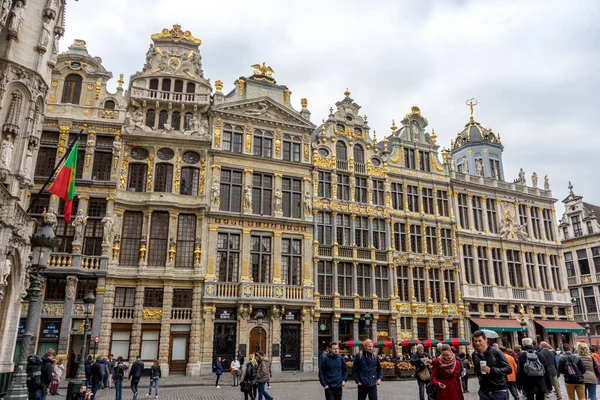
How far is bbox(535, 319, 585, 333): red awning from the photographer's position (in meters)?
39.5

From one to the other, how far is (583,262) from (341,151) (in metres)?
32.1

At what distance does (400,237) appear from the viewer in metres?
36.8

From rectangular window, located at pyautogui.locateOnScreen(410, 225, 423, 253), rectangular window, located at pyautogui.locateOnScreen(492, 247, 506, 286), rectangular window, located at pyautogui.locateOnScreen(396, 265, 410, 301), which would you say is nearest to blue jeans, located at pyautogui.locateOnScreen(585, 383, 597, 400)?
rectangular window, located at pyautogui.locateOnScreen(396, 265, 410, 301)

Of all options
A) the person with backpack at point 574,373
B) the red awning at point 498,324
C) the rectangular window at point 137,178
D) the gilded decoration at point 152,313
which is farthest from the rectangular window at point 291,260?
the person with backpack at point 574,373

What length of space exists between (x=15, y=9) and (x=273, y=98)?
1903 centimetres

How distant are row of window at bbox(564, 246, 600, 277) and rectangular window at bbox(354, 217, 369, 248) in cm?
2934

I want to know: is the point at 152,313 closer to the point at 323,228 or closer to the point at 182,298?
the point at 182,298

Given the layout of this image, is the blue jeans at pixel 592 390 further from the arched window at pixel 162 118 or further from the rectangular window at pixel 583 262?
the rectangular window at pixel 583 262

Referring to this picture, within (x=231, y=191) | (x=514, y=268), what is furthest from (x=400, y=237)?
(x=231, y=191)

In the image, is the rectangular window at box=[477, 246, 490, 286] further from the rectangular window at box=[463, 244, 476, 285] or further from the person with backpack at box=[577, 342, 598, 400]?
the person with backpack at box=[577, 342, 598, 400]

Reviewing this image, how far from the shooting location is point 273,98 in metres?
35.1

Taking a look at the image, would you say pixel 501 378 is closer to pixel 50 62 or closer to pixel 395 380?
pixel 395 380

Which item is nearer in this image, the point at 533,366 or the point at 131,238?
the point at 533,366

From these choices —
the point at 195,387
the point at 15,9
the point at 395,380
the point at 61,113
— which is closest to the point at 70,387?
the point at 195,387
